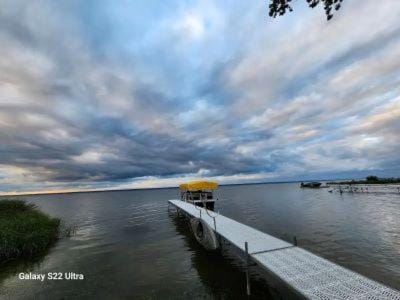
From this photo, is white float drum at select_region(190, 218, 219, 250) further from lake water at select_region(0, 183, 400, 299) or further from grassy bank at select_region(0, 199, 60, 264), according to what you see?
grassy bank at select_region(0, 199, 60, 264)

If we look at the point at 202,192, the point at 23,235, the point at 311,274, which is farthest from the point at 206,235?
the point at 202,192

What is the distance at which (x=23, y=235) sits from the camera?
Result: 2131cm

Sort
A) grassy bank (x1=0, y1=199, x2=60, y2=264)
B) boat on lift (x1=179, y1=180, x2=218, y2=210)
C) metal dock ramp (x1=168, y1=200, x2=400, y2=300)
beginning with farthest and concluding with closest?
boat on lift (x1=179, y1=180, x2=218, y2=210), grassy bank (x1=0, y1=199, x2=60, y2=264), metal dock ramp (x1=168, y1=200, x2=400, y2=300)

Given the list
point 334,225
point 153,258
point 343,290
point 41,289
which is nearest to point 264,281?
point 343,290

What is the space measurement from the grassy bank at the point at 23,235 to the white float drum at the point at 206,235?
13.2 m

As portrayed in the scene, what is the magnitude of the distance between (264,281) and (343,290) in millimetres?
5658

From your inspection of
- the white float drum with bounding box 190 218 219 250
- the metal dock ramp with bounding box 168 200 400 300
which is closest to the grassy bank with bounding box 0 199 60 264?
the white float drum with bounding box 190 218 219 250

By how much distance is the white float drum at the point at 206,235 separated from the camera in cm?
1775

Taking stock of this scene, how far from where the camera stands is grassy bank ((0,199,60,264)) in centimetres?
1959

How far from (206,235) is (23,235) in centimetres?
1505

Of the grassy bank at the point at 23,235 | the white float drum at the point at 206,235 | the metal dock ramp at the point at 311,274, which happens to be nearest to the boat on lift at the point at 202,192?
the white float drum at the point at 206,235

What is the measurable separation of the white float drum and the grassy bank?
13240 millimetres

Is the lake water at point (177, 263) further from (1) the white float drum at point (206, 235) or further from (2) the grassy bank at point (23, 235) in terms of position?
(2) the grassy bank at point (23, 235)

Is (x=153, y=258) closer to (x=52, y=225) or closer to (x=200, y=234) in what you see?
(x=200, y=234)
